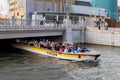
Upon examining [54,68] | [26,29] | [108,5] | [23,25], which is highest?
[108,5]

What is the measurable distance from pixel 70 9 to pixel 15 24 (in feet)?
145

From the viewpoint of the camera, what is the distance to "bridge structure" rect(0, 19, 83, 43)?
3875 centimetres

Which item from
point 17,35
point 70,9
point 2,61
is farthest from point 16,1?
point 2,61

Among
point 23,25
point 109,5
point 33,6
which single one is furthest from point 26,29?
point 109,5

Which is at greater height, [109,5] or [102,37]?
[109,5]

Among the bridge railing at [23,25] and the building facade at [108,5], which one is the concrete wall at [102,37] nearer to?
the bridge railing at [23,25]

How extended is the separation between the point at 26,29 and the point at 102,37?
16127mm

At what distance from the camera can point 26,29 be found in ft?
135

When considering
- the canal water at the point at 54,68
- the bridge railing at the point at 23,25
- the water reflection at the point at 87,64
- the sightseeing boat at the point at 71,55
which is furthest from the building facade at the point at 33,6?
the water reflection at the point at 87,64

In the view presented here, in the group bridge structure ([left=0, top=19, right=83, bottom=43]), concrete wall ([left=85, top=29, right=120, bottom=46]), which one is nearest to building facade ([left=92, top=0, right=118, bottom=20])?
concrete wall ([left=85, top=29, right=120, bottom=46])

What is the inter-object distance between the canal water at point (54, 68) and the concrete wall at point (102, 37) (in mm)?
13777

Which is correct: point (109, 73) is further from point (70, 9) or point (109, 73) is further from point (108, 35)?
point (70, 9)

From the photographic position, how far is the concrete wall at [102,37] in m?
50.0

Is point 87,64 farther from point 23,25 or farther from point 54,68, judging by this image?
point 23,25
